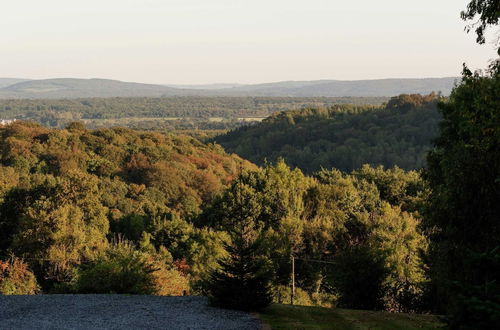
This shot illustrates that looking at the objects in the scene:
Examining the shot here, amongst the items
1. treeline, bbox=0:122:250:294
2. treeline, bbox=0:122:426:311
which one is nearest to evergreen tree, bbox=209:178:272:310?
treeline, bbox=0:122:426:311

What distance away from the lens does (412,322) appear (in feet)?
70.2

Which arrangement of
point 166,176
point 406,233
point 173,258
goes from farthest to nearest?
point 166,176, point 173,258, point 406,233

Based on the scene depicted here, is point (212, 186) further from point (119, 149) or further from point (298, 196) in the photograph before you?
point (298, 196)

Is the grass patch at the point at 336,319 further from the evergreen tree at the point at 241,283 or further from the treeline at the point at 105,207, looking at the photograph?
the treeline at the point at 105,207

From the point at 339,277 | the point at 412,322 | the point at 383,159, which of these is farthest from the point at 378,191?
the point at 383,159

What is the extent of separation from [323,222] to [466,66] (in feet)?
91.0

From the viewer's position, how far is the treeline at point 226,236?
28.4m

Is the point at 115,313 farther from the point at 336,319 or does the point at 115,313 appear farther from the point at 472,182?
the point at 472,182

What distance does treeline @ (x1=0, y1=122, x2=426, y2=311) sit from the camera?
93.3 feet

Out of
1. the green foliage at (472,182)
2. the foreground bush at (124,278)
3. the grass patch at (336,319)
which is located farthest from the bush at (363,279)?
the foreground bush at (124,278)

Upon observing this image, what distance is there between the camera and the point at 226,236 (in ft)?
161

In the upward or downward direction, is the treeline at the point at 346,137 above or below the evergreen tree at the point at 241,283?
below

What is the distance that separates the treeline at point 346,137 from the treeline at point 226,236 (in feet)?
216

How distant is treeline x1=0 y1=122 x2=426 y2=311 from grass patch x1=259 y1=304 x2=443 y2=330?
218 centimetres
